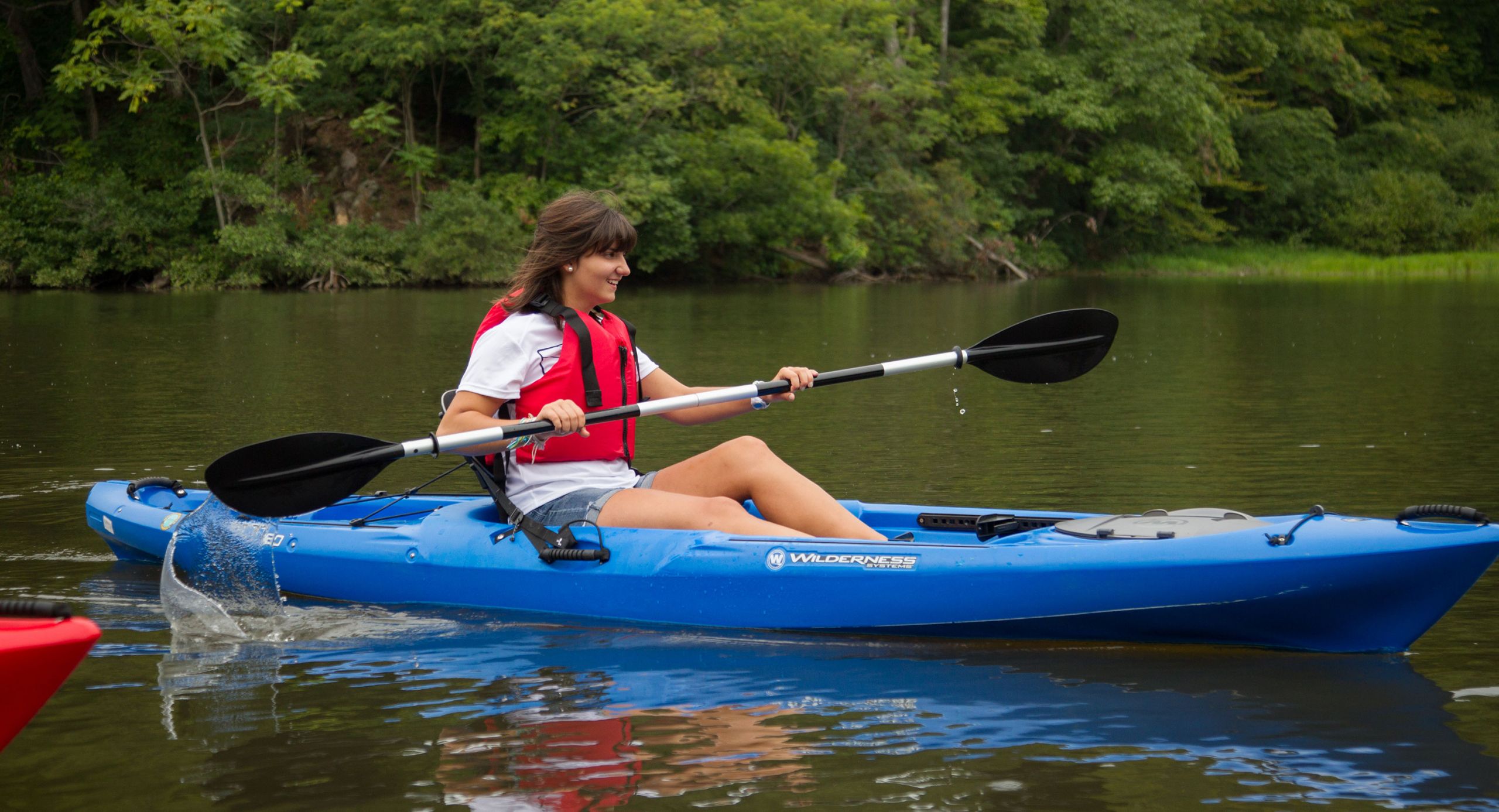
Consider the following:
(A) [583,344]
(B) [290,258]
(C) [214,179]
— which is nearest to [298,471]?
(A) [583,344]

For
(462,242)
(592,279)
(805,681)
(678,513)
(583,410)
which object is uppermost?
(462,242)

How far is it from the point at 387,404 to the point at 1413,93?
32853mm

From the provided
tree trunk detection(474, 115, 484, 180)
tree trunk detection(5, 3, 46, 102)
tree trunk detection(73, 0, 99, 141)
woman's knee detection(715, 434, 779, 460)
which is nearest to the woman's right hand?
woman's knee detection(715, 434, 779, 460)

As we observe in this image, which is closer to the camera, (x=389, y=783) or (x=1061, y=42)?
(x=389, y=783)

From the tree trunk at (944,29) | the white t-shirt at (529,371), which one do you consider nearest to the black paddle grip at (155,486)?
the white t-shirt at (529,371)

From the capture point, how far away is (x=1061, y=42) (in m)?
31.6

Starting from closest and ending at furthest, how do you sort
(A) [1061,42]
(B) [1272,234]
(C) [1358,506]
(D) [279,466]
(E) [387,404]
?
(D) [279,466] → (C) [1358,506] → (E) [387,404] → (A) [1061,42] → (B) [1272,234]

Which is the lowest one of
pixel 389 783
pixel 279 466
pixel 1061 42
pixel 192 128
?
pixel 389 783

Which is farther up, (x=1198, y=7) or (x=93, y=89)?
(x=1198, y=7)

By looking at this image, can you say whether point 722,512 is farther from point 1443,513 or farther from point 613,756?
point 1443,513

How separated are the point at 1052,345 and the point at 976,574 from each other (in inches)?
53.2

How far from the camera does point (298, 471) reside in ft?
13.4

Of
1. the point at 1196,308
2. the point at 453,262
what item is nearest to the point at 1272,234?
the point at 1196,308

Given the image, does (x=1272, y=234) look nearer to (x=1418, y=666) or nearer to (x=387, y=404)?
(x=387, y=404)
